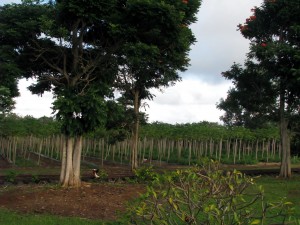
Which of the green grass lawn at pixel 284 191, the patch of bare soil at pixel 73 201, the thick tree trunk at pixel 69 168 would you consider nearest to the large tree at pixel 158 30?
the thick tree trunk at pixel 69 168

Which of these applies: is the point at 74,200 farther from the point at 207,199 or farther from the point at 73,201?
the point at 207,199

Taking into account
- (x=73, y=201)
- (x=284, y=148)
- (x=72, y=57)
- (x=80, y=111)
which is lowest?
(x=73, y=201)

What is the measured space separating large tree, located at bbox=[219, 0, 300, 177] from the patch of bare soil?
811cm

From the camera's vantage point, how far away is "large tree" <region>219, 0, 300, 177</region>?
696 inches

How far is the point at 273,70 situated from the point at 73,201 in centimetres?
1101

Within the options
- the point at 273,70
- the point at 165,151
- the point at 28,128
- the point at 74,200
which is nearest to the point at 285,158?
the point at 273,70

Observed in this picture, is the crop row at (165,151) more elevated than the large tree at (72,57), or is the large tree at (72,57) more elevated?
the large tree at (72,57)

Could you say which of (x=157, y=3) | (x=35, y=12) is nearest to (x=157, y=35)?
(x=157, y=3)

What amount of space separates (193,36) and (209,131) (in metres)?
24.8

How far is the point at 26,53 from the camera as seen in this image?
14281 millimetres

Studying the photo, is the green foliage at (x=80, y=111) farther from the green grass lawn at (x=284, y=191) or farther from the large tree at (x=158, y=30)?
the green grass lawn at (x=284, y=191)

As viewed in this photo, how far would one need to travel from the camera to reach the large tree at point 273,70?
1769 centimetres

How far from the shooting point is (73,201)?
11.6 m

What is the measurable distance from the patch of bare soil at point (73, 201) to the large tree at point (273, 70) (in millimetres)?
8108
